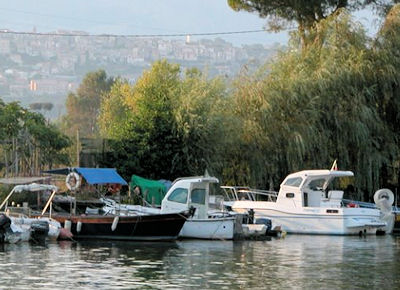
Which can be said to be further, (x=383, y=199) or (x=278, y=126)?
(x=278, y=126)

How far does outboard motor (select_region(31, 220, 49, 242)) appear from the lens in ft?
132

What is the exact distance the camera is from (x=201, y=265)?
34.1 metres

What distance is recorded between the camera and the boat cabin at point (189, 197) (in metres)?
44.5

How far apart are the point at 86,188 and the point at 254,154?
29.9ft

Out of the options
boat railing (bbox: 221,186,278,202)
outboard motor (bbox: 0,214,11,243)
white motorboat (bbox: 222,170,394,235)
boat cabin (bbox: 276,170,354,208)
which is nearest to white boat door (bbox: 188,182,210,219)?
white motorboat (bbox: 222,170,394,235)

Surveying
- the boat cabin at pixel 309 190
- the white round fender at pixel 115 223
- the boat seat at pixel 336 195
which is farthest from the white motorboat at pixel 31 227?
the boat seat at pixel 336 195

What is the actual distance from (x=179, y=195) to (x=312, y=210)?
769cm

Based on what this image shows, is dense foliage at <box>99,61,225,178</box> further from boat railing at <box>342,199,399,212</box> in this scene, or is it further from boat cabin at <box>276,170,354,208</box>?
boat railing at <box>342,199,399,212</box>

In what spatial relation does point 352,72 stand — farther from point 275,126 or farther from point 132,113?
point 132,113

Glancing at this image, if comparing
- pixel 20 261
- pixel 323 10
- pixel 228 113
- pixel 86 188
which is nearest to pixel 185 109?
pixel 228 113

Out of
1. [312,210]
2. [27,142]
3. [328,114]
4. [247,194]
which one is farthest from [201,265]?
[328,114]

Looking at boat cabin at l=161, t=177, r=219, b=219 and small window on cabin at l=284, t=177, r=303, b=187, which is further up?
small window on cabin at l=284, t=177, r=303, b=187

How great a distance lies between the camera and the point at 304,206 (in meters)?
50.1

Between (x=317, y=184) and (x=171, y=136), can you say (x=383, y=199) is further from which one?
(x=171, y=136)
